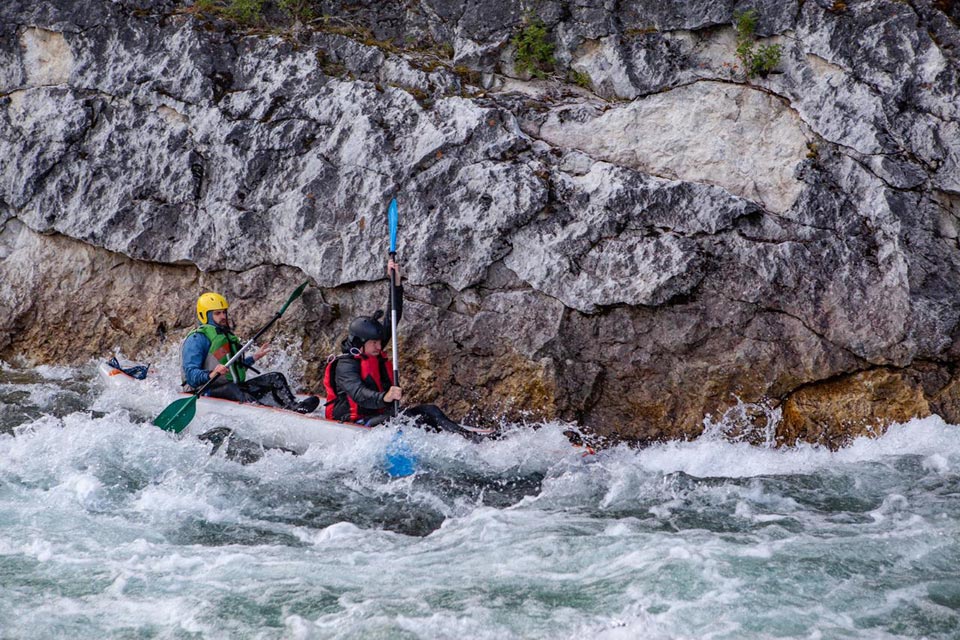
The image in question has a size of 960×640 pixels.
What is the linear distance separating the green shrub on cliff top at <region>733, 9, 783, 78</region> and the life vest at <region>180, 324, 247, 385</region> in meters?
6.18

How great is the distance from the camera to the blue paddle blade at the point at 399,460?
25.9 ft

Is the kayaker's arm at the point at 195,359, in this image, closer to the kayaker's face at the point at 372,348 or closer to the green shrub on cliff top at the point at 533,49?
the kayaker's face at the point at 372,348

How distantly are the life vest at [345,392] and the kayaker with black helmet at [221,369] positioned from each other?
64cm

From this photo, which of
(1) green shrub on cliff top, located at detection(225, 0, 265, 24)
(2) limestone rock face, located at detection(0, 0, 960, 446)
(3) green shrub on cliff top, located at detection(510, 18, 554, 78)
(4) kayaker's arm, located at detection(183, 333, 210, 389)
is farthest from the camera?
(1) green shrub on cliff top, located at detection(225, 0, 265, 24)

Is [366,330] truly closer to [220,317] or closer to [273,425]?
[273,425]

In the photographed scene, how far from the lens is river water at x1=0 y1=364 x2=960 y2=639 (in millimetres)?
5359

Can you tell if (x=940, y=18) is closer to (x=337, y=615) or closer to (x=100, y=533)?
(x=337, y=615)

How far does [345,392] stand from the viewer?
8492 millimetres

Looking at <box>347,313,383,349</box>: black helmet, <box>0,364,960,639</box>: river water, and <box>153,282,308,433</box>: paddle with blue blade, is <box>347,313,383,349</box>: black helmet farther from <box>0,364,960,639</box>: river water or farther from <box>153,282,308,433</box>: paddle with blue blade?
<box>153,282,308,433</box>: paddle with blue blade

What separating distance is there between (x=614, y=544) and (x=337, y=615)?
2.02 m

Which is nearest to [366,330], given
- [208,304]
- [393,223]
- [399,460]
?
[399,460]

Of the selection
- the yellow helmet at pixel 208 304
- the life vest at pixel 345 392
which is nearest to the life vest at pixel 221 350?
the yellow helmet at pixel 208 304

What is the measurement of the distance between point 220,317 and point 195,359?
0.55m

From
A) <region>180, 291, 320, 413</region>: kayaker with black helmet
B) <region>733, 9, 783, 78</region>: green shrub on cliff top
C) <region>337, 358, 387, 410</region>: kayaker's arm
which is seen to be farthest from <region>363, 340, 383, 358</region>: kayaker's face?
<region>733, 9, 783, 78</region>: green shrub on cliff top
